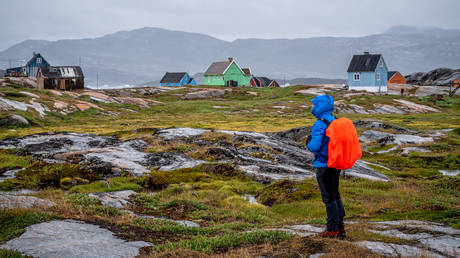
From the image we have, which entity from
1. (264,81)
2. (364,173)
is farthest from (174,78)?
(364,173)

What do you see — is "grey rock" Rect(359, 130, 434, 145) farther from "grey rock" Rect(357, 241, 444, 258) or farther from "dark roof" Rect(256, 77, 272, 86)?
"dark roof" Rect(256, 77, 272, 86)

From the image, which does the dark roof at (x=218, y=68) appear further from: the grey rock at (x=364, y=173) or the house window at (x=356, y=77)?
the grey rock at (x=364, y=173)

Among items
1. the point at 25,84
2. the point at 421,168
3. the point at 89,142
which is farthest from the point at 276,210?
the point at 25,84

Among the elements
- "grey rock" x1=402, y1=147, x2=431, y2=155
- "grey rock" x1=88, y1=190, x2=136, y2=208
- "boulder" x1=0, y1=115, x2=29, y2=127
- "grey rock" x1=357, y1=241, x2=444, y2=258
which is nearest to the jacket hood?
"grey rock" x1=357, y1=241, x2=444, y2=258

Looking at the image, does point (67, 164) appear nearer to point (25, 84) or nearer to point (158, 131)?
point (158, 131)

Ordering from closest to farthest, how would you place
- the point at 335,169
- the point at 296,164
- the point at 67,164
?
the point at 335,169
the point at 67,164
the point at 296,164

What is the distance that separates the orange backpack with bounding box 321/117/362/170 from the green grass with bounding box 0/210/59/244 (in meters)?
7.13

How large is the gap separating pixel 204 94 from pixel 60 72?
34.0 m

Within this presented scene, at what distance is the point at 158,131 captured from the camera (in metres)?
29.5

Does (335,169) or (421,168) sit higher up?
(335,169)

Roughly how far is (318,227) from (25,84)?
86.8m

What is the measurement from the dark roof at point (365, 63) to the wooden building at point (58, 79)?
7182 cm

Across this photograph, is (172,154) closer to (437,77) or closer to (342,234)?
(342,234)

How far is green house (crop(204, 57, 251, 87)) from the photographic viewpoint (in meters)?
132
